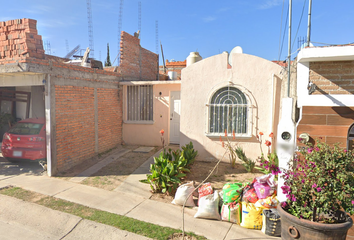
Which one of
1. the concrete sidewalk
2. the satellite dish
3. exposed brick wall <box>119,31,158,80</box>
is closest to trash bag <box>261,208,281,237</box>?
the concrete sidewalk

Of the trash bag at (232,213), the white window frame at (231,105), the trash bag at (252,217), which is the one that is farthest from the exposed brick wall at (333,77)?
the white window frame at (231,105)

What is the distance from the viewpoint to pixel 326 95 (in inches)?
168

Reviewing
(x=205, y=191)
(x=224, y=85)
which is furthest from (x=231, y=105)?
(x=205, y=191)

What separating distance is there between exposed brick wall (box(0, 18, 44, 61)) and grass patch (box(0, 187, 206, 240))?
132 inches

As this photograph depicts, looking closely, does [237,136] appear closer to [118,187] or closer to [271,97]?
[271,97]

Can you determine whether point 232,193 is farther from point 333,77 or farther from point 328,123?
point 333,77

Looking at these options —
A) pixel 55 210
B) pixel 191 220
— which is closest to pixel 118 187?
pixel 55 210

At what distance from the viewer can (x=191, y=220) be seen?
195 inches

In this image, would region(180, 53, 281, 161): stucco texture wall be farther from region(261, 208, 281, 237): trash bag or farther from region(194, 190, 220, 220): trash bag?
region(261, 208, 281, 237): trash bag

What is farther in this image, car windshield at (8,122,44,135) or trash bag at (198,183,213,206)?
car windshield at (8,122,44,135)

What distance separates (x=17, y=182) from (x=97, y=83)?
157 inches

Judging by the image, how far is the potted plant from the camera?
125 inches

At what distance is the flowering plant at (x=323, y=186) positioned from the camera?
3178 millimetres

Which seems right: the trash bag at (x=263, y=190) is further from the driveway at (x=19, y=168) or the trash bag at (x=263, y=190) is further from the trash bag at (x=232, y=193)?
the driveway at (x=19, y=168)
